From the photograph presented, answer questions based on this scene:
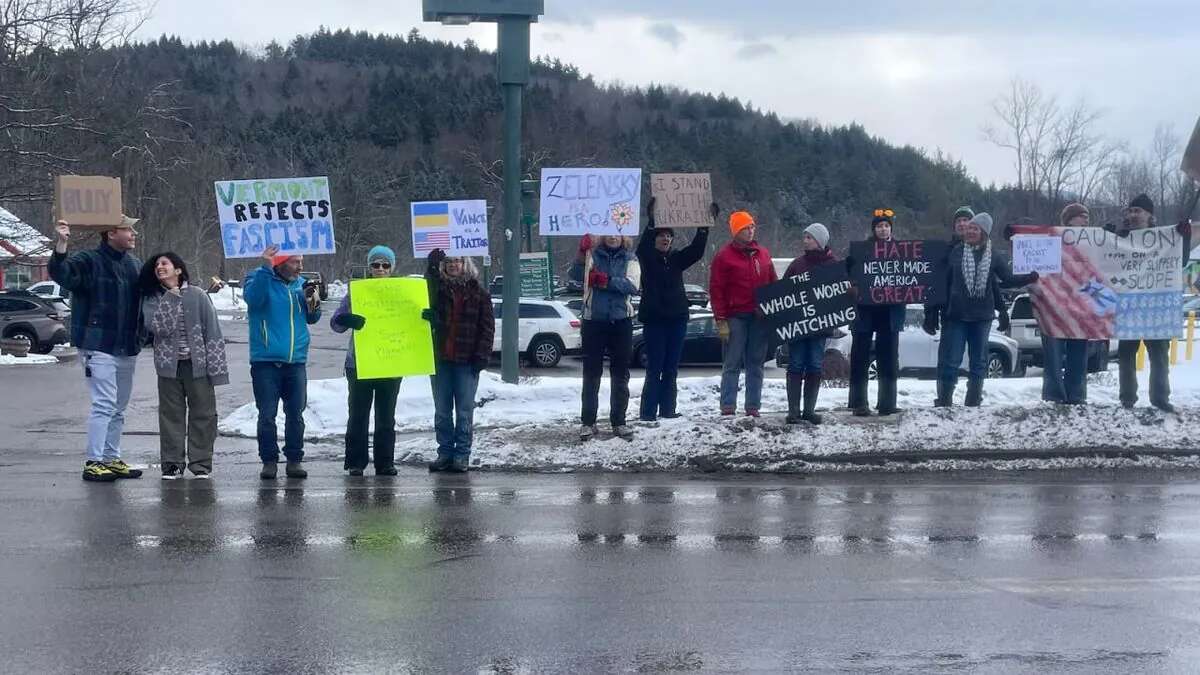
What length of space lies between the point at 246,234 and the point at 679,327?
3892mm

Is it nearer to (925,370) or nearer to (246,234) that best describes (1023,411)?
(246,234)

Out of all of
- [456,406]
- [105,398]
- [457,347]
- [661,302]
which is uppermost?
[661,302]

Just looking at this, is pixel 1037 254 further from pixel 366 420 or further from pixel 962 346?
pixel 366 420

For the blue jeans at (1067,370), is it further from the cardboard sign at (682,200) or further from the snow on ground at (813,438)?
the cardboard sign at (682,200)

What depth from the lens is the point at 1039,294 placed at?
12898mm

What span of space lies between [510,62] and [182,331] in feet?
20.4

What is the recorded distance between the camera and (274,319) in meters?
10.4

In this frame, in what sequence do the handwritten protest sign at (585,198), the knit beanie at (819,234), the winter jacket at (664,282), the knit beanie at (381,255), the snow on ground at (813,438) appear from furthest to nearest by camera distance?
the handwritten protest sign at (585,198), the knit beanie at (819,234), the winter jacket at (664,282), the snow on ground at (813,438), the knit beanie at (381,255)

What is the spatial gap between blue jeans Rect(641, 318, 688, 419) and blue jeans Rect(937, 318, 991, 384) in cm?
248

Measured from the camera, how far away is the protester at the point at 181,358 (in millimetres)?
10273

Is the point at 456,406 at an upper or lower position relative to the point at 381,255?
lower

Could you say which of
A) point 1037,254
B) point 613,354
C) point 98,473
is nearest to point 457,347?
point 613,354

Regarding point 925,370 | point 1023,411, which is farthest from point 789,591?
point 925,370

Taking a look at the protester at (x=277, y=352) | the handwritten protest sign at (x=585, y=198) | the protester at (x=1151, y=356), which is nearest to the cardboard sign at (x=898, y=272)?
the protester at (x=1151, y=356)
